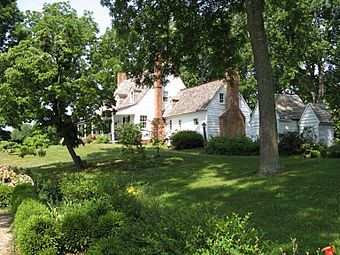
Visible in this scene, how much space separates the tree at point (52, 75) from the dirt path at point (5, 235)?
7.82 m

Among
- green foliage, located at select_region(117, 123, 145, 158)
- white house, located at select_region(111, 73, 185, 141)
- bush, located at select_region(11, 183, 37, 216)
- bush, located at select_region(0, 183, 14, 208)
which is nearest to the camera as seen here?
bush, located at select_region(11, 183, 37, 216)

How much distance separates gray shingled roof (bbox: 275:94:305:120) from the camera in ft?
98.6

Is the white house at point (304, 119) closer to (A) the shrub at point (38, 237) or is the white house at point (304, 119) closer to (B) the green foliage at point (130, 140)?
(B) the green foliage at point (130, 140)

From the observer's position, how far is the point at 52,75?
56.2 ft

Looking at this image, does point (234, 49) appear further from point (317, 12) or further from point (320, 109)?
point (317, 12)

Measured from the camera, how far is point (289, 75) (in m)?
38.9

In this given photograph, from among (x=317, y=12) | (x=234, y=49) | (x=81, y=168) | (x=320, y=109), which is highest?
(x=317, y=12)

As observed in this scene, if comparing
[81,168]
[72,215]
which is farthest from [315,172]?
[81,168]

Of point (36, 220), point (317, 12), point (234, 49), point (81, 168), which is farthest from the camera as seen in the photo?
point (317, 12)

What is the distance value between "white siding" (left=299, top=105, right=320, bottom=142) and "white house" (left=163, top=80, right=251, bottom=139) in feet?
22.2

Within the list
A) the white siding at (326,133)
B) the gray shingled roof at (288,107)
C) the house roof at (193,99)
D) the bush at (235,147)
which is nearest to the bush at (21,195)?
the bush at (235,147)

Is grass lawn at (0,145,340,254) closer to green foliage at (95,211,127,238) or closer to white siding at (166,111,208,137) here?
green foliage at (95,211,127,238)

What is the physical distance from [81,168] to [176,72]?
760cm

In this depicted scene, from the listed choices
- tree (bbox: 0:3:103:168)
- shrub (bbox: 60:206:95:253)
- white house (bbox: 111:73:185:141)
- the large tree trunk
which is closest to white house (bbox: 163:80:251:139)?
white house (bbox: 111:73:185:141)
